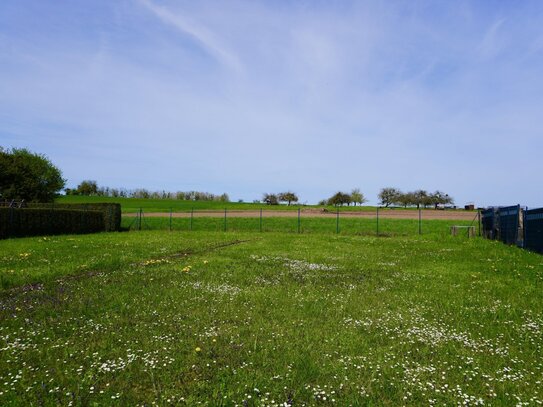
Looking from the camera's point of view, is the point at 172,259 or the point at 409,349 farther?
the point at 172,259

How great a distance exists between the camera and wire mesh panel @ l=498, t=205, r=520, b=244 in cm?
2491

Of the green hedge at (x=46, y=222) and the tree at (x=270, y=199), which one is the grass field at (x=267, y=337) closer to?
the green hedge at (x=46, y=222)

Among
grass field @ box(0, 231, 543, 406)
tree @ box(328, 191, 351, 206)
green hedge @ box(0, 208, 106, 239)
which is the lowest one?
grass field @ box(0, 231, 543, 406)

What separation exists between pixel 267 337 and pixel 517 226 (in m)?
24.4

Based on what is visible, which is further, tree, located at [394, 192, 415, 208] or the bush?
tree, located at [394, 192, 415, 208]

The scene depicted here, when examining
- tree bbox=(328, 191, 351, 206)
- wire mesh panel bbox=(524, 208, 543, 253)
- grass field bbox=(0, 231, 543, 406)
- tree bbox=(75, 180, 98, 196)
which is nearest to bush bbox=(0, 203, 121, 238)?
grass field bbox=(0, 231, 543, 406)

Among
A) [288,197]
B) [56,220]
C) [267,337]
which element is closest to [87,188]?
[288,197]

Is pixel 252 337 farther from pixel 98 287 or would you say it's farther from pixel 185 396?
pixel 98 287

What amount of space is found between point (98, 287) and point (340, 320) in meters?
7.98

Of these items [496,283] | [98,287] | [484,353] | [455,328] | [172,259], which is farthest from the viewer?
[172,259]

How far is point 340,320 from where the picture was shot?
8.64m

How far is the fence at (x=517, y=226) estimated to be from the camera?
2180 cm

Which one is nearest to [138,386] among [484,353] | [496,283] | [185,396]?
[185,396]

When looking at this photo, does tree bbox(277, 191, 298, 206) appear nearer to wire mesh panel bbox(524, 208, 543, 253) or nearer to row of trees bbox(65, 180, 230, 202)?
row of trees bbox(65, 180, 230, 202)
